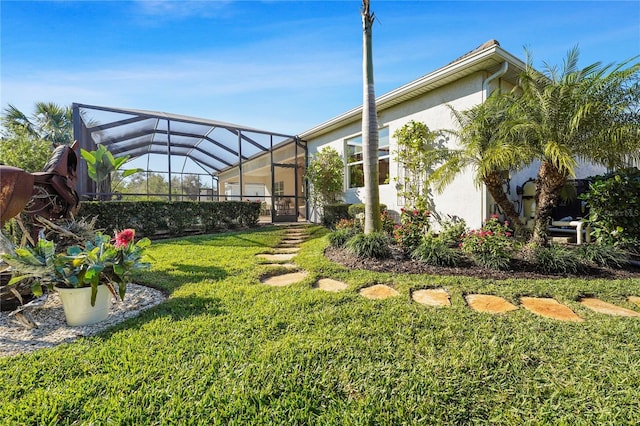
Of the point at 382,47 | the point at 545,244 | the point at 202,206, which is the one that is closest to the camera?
the point at 545,244

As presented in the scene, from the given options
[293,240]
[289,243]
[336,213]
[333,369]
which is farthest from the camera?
[336,213]

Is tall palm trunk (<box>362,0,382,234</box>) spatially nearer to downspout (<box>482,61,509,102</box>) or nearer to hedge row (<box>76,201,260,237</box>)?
downspout (<box>482,61,509,102</box>)

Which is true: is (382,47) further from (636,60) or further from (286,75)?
(636,60)

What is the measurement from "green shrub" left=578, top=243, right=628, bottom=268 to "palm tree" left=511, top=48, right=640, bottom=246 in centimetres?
59

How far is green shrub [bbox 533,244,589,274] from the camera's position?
4414 millimetres

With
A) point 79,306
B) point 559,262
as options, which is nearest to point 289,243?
point 79,306

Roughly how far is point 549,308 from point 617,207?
12.2 feet

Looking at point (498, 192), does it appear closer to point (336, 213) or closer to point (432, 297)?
point (432, 297)

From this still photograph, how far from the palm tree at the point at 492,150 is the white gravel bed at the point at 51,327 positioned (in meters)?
5.61

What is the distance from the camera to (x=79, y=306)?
269 centimetres

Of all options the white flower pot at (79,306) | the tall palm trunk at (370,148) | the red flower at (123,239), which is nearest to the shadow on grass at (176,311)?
the white flower pot at (79,306)

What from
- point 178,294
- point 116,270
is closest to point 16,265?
point 116,270

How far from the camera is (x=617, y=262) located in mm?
4645

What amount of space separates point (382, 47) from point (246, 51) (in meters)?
3.39
